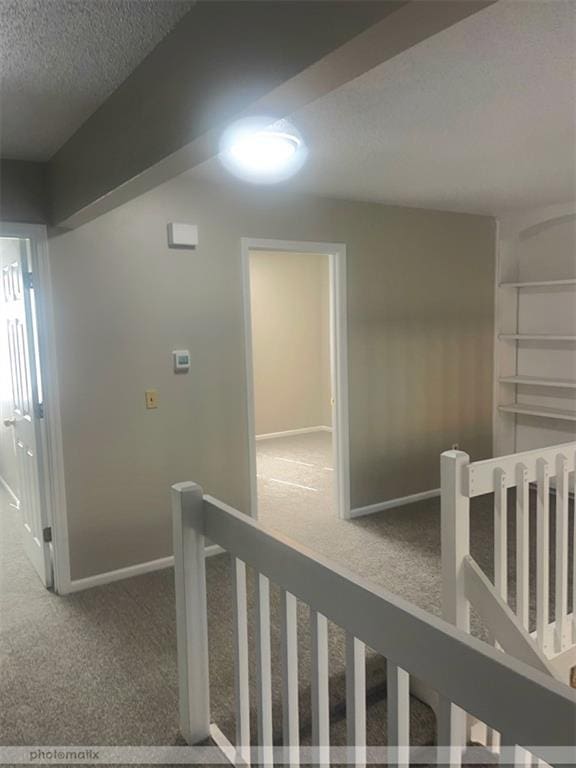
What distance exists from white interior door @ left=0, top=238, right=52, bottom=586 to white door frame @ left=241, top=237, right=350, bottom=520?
4.25ft

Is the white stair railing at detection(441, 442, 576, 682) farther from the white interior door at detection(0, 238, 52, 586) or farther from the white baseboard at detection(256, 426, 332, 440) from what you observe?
the white baseboard at detection(256, 426, 332, 440)

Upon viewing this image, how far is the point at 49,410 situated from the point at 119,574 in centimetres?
108

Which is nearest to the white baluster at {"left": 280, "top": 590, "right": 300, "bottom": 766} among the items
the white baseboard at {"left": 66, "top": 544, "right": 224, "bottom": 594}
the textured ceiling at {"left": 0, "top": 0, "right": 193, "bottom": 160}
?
the textured ceiling at {"left": 0, "top": 0, "right": 193, "bottom": 160}

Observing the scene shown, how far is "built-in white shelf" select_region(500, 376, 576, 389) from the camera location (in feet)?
15.2

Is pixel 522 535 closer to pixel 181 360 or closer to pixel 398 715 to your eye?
pixel 398 715

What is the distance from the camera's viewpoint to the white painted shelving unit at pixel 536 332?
4.72m

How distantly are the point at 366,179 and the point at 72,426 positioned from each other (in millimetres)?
2314

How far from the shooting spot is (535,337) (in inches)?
185

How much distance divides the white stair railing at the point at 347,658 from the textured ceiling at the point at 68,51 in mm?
1416

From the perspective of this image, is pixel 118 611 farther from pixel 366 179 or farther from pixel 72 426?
pixel 366 179

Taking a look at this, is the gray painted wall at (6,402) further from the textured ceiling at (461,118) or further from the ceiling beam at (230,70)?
the ceiling beam at (230,70)

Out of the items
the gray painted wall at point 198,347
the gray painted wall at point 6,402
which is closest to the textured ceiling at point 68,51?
the gray painted wall at point 198,347

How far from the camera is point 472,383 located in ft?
16.6

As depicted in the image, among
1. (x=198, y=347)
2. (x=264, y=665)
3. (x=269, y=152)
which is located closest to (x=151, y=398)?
(x=198, y=347)
